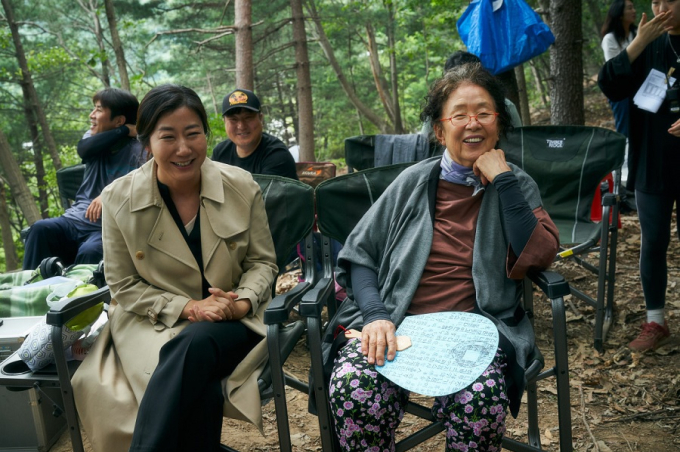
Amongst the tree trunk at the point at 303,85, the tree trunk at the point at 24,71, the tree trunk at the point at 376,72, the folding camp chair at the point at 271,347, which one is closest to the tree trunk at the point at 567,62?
the tree trunk at the point at 303,85

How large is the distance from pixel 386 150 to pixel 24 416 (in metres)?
2.65

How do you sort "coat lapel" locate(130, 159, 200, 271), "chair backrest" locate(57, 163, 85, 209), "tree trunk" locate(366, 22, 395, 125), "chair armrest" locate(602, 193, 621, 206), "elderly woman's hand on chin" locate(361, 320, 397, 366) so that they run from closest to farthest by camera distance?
1. "elderly woman's hand on chin" locate(361, 320, 397, 366)
2. "coat lapel" locate(130, 159, 200, 271)
3. "chair armrest" locate(602, 193, 621, 206)
4. "chair backrest" locate(57, 163, 85, 209)
5. "tree trunk" locate(366, 22, 395, 125)

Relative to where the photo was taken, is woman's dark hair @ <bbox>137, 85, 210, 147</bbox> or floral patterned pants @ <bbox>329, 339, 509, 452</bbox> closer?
floral patterned pants @ <bbox>329, 339, 509, 452</bbox>

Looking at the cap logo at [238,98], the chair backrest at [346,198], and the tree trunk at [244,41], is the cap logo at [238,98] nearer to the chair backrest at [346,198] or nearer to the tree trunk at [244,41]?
the chair backrest at [346,198]

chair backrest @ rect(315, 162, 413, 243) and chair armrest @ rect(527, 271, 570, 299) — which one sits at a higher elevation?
chair backrest @ rect(315, 162, 413, 243)

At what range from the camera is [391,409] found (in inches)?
74.3

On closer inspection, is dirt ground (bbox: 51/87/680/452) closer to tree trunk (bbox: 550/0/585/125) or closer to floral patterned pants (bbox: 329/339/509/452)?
floral patterned pants (bbox: 329/339/509/452)

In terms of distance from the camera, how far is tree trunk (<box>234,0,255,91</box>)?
6418 millimetres

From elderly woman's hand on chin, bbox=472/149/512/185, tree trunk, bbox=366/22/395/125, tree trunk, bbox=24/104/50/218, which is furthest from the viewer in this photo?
tree trunk, bbox=366/22/395/125

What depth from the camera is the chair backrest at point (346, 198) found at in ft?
9.09

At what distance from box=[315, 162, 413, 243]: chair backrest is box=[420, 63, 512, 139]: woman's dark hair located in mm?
543

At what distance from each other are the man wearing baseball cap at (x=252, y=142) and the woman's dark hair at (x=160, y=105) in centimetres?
156

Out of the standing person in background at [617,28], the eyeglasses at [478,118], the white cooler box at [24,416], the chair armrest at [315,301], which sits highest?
the standing person in background at [617,28]

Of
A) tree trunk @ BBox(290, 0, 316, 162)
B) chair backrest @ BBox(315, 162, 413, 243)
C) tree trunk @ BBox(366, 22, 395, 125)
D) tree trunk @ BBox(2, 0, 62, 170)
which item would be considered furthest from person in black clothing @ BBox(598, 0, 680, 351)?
tree trunk @ BBox(366, 22, 395, 125)
